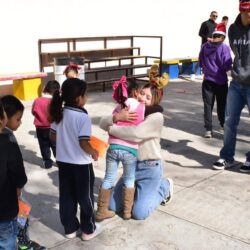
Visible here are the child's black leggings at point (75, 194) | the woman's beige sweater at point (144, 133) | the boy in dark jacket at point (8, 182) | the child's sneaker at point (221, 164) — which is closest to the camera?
the boy in dark jacket at point (8, 182)

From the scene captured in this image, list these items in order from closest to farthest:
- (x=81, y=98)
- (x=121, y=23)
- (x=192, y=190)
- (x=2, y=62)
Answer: (x=81, y=98)
(x=192, y=190)
(x=2, y=62)
(x=121, y=23)

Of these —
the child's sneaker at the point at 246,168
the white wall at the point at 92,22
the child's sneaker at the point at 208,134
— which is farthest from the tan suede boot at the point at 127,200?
the white wall at the point at 92,22

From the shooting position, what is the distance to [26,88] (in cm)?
946

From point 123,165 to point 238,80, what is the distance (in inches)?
79.1

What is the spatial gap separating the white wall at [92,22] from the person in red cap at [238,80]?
5.82 meters

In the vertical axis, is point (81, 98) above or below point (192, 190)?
above

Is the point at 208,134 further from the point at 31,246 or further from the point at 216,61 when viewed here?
the point at 31,246

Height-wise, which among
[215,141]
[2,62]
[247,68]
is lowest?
[215,141]

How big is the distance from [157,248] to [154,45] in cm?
1063

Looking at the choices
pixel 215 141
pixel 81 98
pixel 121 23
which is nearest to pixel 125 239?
pixel 81 98

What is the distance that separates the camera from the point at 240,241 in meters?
3.48

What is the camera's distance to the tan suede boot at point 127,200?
3.78 metres

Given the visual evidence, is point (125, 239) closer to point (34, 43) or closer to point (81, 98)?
point (81, 98)

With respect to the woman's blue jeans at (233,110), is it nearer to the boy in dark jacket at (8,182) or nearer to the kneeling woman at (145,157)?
the kneeling woman at (145,157)
